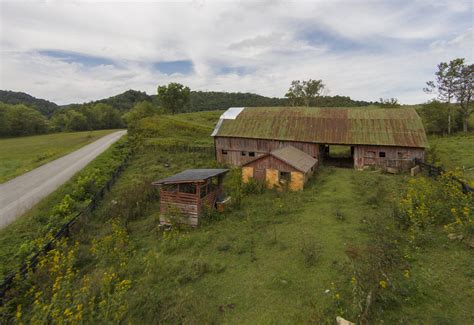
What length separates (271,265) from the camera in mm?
9906

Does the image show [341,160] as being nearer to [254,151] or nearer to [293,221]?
[254,151]

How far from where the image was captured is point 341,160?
29875 millimetres

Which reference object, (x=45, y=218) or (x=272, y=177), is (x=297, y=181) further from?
(x=45, y=218)

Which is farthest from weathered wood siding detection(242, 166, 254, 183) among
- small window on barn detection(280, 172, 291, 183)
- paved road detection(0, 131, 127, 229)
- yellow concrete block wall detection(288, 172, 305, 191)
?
paved road detection(0, 131, 127, 229)

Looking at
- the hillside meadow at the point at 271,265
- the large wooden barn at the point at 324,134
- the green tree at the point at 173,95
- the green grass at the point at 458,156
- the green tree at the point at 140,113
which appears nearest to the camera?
the hillside meadow at the point at 271,265

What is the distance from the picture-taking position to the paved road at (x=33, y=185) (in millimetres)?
15479

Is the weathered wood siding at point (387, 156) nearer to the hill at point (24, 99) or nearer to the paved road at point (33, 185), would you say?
the paved road at point (33, 185)

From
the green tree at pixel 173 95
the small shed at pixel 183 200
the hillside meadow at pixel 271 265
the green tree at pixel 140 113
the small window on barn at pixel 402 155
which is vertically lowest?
the hillside meadow at pixel 271 265

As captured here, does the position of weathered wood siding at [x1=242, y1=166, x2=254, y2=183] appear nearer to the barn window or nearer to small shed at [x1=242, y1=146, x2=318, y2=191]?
small shed at [x1=242, y1=146, x2=318, y2=191]

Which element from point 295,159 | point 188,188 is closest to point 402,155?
point 295,159

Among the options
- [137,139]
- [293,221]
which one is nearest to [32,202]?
[293,221]

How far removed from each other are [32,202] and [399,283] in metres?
19.9

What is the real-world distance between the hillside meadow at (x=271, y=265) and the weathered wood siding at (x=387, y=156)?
714 centimetres

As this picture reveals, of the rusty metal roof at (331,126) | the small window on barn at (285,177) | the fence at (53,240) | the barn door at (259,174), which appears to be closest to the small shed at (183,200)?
the fence at (53,240)
